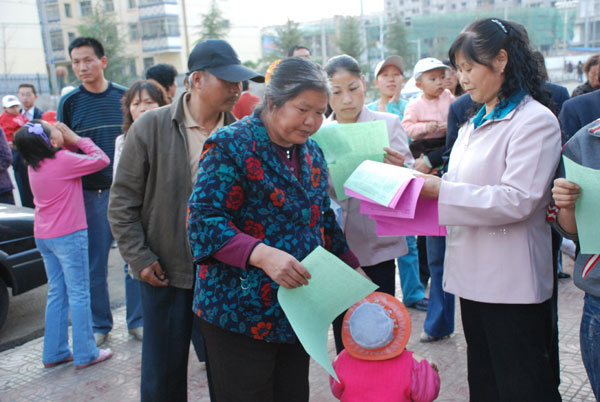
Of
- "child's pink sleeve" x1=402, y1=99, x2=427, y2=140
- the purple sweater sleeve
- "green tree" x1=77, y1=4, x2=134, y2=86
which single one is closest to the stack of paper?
the purple sweater sleeve

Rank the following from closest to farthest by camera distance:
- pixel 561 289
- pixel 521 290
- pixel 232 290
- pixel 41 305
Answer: pixel 232 290
pixel 521 290
pixel 561 289
pixel 41 305

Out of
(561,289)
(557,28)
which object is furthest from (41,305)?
(557,28)

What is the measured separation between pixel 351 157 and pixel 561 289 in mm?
3092

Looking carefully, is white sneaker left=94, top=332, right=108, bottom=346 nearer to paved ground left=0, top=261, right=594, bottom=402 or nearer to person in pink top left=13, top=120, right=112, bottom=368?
paved ground left=0, top=261, right=594, bottom=402

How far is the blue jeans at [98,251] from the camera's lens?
13.5 feet

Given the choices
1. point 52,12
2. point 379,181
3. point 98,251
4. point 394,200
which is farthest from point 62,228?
point 52,12

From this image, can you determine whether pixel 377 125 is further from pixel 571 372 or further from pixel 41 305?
pixel 41 305

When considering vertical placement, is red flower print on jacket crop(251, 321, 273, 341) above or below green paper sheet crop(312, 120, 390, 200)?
below

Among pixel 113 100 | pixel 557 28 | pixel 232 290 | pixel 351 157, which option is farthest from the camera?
pixel 557 28

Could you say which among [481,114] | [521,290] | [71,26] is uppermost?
[71,26]

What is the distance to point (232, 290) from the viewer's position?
194 cm

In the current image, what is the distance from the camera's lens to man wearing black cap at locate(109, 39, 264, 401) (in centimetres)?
Result: 255

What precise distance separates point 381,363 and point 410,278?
236cm

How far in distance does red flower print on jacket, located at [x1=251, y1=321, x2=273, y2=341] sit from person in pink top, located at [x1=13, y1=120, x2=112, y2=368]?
90.9 inches
